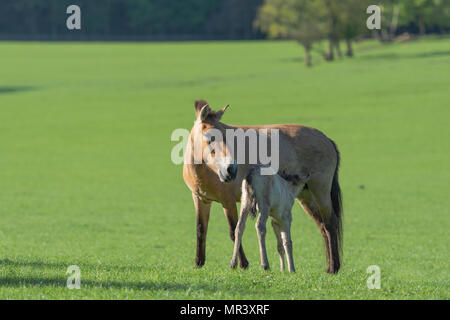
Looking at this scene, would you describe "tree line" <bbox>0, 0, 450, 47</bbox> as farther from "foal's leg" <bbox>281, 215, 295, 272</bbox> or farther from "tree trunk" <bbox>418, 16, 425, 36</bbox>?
"foal's leg" <bbox>281, 215, 295, 272</bbox>

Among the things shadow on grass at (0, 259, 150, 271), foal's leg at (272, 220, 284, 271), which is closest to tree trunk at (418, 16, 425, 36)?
shadow on grass at (0, 259, 150, 271)

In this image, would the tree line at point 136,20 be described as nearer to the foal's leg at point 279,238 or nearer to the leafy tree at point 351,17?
the leafy tree at point 351,17

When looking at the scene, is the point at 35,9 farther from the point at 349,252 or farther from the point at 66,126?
the point at 349,252

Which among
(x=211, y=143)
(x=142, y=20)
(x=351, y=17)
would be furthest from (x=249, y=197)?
(x=142, y=20)

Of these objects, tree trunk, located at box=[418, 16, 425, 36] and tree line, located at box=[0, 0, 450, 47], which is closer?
tree trunk, located at box=[418, 16, 425, 36]

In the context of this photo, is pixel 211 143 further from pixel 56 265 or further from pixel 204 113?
pixel 56 265

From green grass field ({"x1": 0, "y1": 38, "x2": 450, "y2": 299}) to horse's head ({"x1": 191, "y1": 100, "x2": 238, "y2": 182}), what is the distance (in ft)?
4.24

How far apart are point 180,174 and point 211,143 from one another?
24544 mm

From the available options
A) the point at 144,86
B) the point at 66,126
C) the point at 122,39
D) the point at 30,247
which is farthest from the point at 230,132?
the point at 122,39

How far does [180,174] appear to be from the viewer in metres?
33.3

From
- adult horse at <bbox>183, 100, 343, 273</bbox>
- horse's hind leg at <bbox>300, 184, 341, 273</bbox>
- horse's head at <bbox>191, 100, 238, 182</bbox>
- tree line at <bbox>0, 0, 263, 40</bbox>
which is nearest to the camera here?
horse's head at <bbox>191, 100, 238, 182</bbox>

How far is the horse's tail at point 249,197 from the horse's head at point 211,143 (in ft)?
1.17

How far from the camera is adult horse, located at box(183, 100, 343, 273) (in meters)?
9.16

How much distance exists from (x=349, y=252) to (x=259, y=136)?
9843 mm
